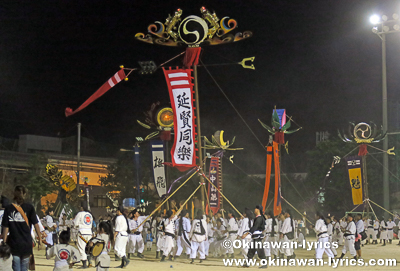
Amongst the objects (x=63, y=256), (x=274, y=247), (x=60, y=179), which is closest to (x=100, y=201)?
(x=60, y=179)

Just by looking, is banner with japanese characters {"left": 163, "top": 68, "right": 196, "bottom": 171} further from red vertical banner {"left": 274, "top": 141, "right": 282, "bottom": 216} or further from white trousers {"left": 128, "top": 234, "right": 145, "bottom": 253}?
red vertical banner {"left": 274, "top": 141, "right": 282, "bottom": 216}

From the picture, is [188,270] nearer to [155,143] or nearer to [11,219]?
[11,219]

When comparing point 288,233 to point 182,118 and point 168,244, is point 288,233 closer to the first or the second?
point 168,244

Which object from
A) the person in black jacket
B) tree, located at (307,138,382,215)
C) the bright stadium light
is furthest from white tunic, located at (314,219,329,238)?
tree, located at (307,138,382,215)

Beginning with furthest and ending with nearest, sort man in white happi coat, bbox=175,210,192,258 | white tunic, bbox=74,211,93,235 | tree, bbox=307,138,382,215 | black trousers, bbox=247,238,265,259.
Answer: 1. tree, bbox=307,138,382,215
2. man in white happi coat, bbox=175,210,192,258
3. white tunic, bbox=74,211,93,235
4. black trousers, bbox=247,238,265,259

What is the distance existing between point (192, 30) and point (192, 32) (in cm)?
8

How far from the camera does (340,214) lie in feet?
153

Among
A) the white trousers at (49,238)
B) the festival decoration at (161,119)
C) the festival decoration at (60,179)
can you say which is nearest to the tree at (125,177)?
the festival decoration at (60,179)

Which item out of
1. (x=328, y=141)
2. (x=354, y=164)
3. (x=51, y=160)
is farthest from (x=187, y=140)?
(x=51, y=160)

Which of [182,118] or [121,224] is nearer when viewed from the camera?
[121,224]

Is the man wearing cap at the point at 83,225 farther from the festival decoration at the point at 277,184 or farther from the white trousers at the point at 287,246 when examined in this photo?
the festival decoration at the point at 277,184

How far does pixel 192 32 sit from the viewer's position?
19531 mm

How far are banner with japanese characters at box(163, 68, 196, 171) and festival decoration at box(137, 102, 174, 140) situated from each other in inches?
428

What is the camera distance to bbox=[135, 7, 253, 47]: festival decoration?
19391 millimetres
